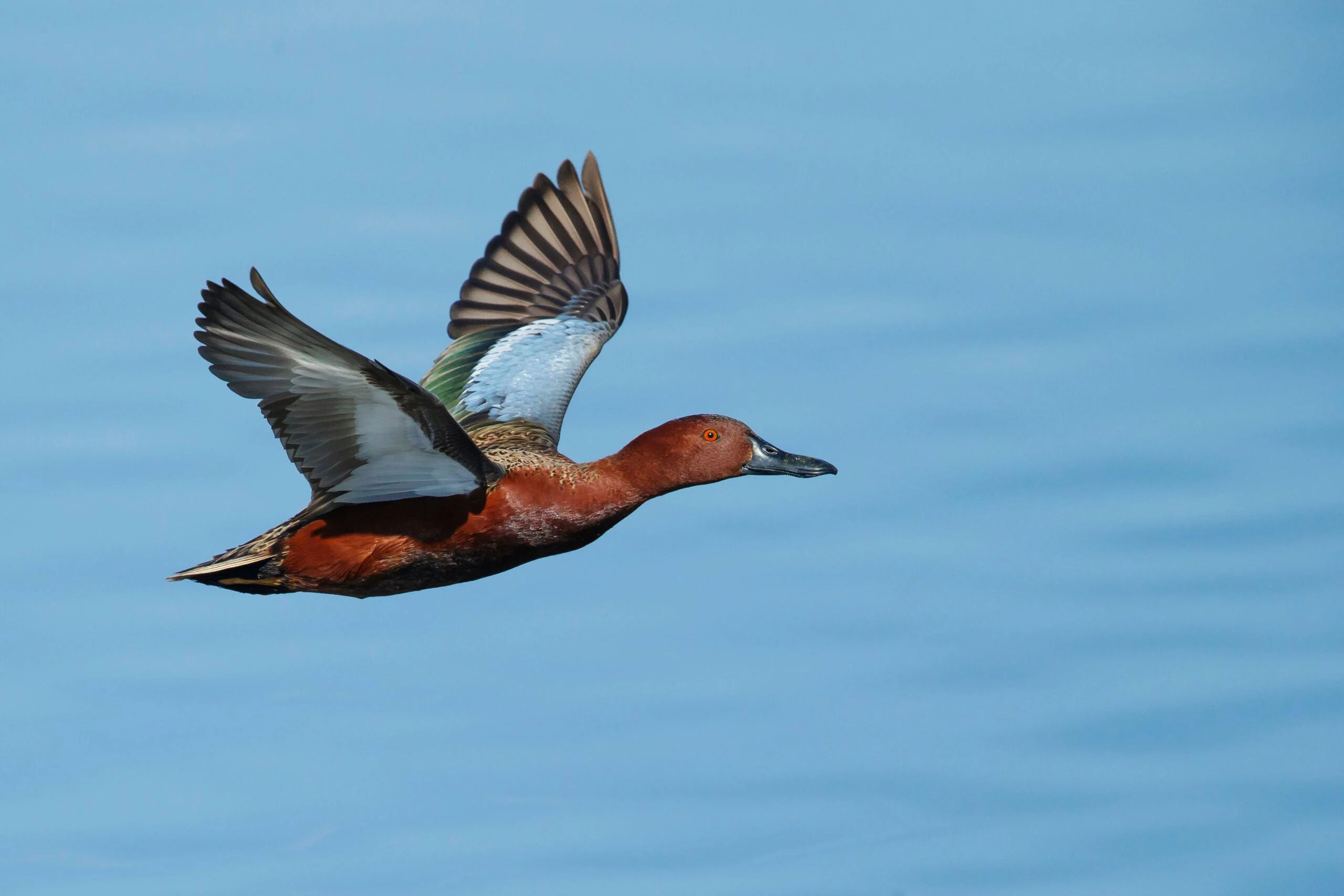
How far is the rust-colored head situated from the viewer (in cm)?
1024

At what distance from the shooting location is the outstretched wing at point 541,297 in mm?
12234

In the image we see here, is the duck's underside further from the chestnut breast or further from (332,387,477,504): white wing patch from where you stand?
(332,387,477,504): white wing patch

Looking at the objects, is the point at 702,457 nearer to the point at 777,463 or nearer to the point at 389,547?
the point at 777,463

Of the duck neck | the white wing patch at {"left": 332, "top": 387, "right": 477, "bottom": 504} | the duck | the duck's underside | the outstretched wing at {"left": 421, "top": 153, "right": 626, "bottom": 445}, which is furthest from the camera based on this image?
the outstretched wing at {"left": 421, "top": 153, "right": 626, "bottom": 445}

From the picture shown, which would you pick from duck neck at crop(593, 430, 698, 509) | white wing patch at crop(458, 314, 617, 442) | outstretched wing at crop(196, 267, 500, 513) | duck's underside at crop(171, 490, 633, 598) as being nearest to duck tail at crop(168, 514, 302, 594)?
duck's underside at crop(171, 490, 633, 598)

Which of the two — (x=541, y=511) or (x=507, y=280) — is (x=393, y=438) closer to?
(x=541, y=511)

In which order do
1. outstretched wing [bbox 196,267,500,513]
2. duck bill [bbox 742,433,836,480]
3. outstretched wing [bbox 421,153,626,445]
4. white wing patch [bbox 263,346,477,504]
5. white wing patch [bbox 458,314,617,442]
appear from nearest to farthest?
outstretched wing [bbox 196,267,500,513] < white wing patch [bbox 263,346,477,504] < duck bill [bbox 742,433,836,480] < white wing patch [bbox 458,314,617,442] < outstretched wing [bbox 421,153,626,445]

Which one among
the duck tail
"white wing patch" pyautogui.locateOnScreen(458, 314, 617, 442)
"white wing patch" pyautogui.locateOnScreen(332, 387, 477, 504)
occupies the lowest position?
the duck tail

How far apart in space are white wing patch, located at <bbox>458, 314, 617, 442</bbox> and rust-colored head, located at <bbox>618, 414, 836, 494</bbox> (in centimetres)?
137

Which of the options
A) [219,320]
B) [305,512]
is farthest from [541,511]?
[219,320]

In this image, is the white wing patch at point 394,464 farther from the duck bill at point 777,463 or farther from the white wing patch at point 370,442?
the duck bill at point 777,463

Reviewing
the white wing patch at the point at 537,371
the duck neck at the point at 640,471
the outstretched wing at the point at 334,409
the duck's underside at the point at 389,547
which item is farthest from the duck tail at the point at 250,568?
the white wing patch at the point at 537,371

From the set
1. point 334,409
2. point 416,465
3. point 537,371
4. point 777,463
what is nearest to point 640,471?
point 777,463

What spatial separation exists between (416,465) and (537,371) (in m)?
2.74
